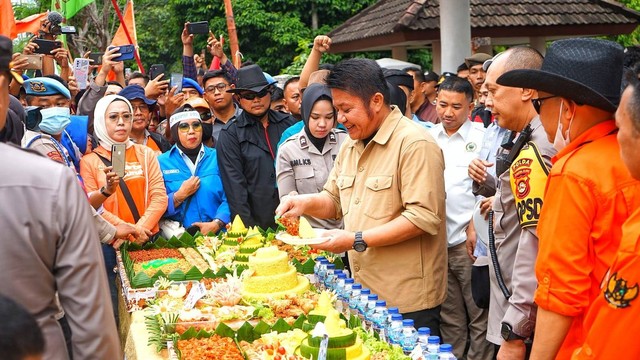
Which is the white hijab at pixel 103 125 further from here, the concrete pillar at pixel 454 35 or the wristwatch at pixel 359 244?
the concrete pillar at pixel 454 35

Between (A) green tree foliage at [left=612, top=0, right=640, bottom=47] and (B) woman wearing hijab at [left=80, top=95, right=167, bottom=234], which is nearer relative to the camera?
(B) woman wearing hijab at [left=80, top=95, right=167, bottom=234]

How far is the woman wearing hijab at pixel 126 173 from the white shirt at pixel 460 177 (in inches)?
88.0

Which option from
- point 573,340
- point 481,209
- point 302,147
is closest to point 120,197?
point 302,147

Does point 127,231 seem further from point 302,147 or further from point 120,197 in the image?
point 302,147

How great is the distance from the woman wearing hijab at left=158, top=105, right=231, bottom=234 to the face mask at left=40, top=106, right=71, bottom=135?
40.6 inches

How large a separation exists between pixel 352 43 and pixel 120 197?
10545 millimetres

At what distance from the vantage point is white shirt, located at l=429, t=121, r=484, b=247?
5480 mm

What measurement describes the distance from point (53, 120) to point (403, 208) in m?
2.85

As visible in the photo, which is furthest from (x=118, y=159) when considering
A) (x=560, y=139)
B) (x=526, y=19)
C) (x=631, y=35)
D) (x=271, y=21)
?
(x=271, y=21)

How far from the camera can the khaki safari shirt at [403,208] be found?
12.8 feet

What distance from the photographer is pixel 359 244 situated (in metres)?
3.93

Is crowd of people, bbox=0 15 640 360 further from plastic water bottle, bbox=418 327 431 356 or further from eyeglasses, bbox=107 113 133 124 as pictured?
plastic water bottle, bbox=418 327 431 356

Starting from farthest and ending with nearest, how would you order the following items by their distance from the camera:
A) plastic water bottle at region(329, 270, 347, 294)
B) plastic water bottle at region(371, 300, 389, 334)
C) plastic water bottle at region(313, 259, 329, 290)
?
plastic water bottle at region(313, 259, 329, 290) < plastic water bottle at region(329, 270, 347, 294) < plastic water bottle at region(371, 300, 389, 334)

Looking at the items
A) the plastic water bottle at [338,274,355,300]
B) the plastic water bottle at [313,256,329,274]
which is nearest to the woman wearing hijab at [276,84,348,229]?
the plastic water bottle at [313,256,329,274]
